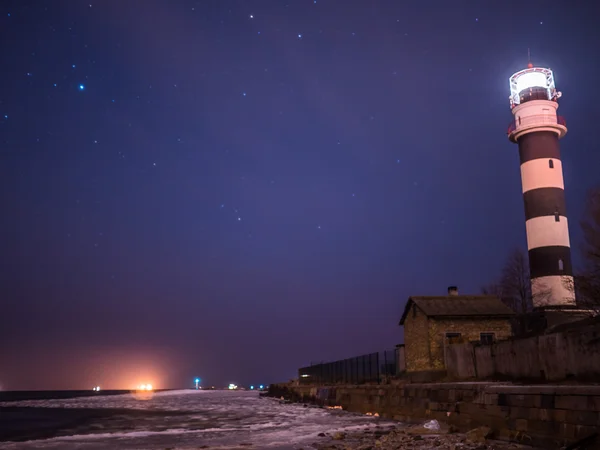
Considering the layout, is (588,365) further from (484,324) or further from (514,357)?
(484,324)

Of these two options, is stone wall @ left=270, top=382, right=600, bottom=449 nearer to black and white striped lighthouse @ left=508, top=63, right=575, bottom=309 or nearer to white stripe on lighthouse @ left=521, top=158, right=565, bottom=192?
black and white striped lighthouse @ left=508, top=63, right=575, bottom=309

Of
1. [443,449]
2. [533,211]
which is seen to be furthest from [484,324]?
[443,449]

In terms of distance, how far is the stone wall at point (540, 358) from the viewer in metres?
13.5

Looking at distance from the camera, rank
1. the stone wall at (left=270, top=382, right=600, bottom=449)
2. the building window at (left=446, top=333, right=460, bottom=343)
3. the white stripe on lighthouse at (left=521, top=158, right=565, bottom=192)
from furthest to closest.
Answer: the white stripe on lighthouse at (left=521, top=158, right=565, bottom=192), the building window at (left=446, top=333, right=460, bottom=343), the stone wall at (left=270, top=382, right=600, bottom=449)

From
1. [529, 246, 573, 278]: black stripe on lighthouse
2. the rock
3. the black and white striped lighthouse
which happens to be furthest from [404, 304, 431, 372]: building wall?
the rock

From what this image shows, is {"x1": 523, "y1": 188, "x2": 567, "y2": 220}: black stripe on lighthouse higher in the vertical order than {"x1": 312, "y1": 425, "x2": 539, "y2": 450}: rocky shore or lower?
higher

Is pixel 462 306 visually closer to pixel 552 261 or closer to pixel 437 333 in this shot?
pixel 437 333

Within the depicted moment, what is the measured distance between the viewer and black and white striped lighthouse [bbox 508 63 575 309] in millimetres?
30766

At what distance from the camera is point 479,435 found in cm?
1308

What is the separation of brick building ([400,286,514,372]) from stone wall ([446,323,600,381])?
7.57 metres

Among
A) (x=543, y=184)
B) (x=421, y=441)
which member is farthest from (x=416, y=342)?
(x=421, y=441)

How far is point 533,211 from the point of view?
32.0 metres

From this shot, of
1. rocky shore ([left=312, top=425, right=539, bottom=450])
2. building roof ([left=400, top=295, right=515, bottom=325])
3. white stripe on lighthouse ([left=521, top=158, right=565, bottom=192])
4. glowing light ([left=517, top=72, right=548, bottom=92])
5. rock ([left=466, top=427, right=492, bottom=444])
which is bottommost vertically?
rocky shore ([left=312, top=425, right=539, bottom=450])

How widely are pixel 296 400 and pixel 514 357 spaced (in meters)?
38.2
